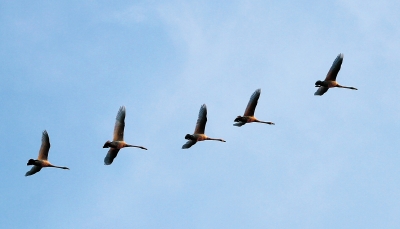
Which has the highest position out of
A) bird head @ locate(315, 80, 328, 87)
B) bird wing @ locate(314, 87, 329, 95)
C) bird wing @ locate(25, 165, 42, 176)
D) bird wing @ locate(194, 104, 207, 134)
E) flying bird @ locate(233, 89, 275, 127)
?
bird head @ locate(315, 80, 328, 87)

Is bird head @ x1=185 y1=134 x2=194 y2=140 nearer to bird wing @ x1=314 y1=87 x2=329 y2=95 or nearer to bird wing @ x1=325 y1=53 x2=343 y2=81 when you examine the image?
bird wing @ x1=314 y1=87 x2=329 y2=95

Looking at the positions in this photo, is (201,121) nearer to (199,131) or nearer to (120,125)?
(199,131)

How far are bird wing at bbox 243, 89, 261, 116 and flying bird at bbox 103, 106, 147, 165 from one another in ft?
35.5

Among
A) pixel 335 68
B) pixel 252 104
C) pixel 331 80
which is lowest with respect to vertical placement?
pixel 252 104

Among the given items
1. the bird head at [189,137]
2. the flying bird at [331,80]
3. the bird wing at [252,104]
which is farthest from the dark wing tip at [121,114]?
the flying bird at [331,80]

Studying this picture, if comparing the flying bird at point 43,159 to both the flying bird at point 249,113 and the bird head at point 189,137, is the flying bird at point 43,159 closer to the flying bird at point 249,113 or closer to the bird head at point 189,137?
the bird head at point 189,137

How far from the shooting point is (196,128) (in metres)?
60.6

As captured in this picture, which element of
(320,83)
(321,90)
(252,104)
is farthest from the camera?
(321,90)

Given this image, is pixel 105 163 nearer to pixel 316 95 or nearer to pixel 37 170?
pixel 37 170

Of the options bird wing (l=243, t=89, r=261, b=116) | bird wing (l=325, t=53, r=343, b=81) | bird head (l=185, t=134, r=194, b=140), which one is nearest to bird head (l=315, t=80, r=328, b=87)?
bird wing (l=325, t=53, r=343, b=81)

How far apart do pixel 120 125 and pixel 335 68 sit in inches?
736

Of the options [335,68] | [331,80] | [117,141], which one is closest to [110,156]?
[117,141]

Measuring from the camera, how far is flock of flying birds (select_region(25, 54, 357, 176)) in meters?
58.1

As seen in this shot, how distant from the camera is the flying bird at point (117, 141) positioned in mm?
57844
